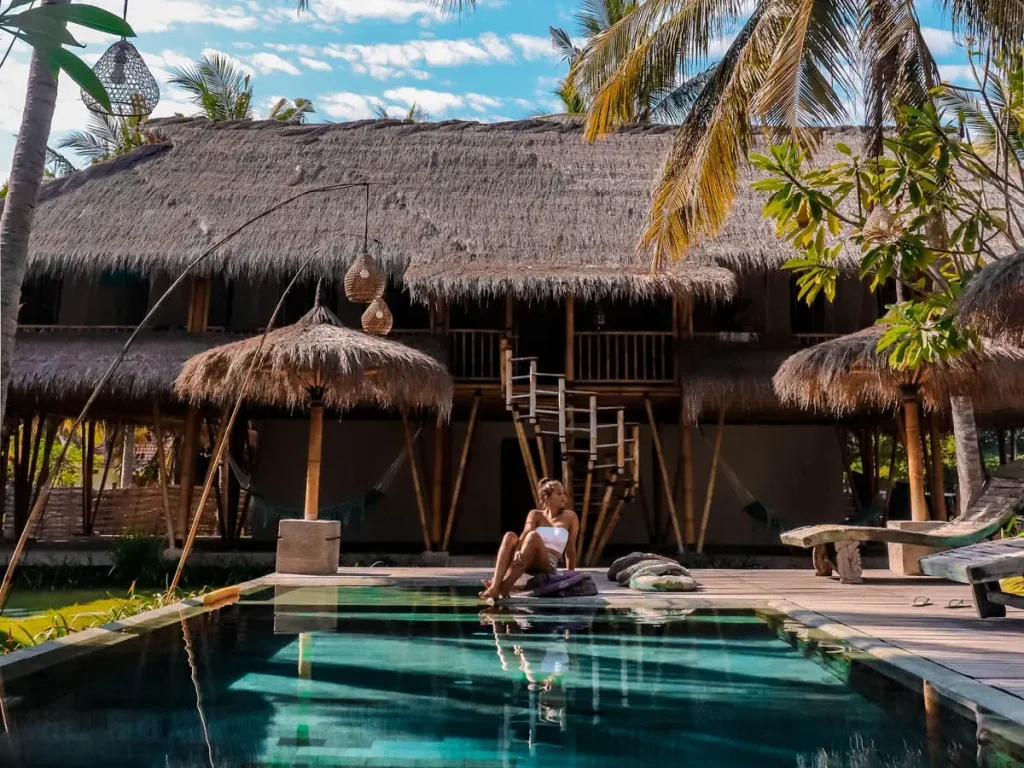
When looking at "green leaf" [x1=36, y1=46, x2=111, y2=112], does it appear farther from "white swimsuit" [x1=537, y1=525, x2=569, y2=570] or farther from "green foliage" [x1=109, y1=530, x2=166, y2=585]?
"green foliage" [x1=109, y1=530, x2=166, y2=585]

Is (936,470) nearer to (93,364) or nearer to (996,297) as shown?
(996,297)

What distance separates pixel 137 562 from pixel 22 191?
5.06m

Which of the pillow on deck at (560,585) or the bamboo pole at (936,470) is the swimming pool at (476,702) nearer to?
the pillow on deck at (560,585)

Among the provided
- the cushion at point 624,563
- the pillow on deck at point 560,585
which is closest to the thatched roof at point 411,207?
the cushion at point 624,563

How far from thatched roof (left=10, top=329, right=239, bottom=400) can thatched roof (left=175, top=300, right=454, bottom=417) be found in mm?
1219

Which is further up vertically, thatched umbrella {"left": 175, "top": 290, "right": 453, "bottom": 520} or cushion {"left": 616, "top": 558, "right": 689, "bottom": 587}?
thatched umbrella {"left": 175, "top": 290, "right": 453, "bottom": 520}

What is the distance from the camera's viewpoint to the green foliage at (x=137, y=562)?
9.04m

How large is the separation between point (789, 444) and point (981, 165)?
286 inches

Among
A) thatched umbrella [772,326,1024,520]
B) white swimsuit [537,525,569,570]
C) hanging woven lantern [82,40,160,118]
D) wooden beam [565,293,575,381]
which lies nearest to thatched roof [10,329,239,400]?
wooden beam [565,293,575,381]

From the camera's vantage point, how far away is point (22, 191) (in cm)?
498

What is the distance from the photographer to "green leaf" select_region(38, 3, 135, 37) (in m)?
1.39

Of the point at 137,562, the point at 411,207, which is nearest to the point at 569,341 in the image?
the point at 411,207

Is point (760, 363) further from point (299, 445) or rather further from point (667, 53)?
point (299, 445)

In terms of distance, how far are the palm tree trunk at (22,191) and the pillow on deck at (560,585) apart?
305cm
